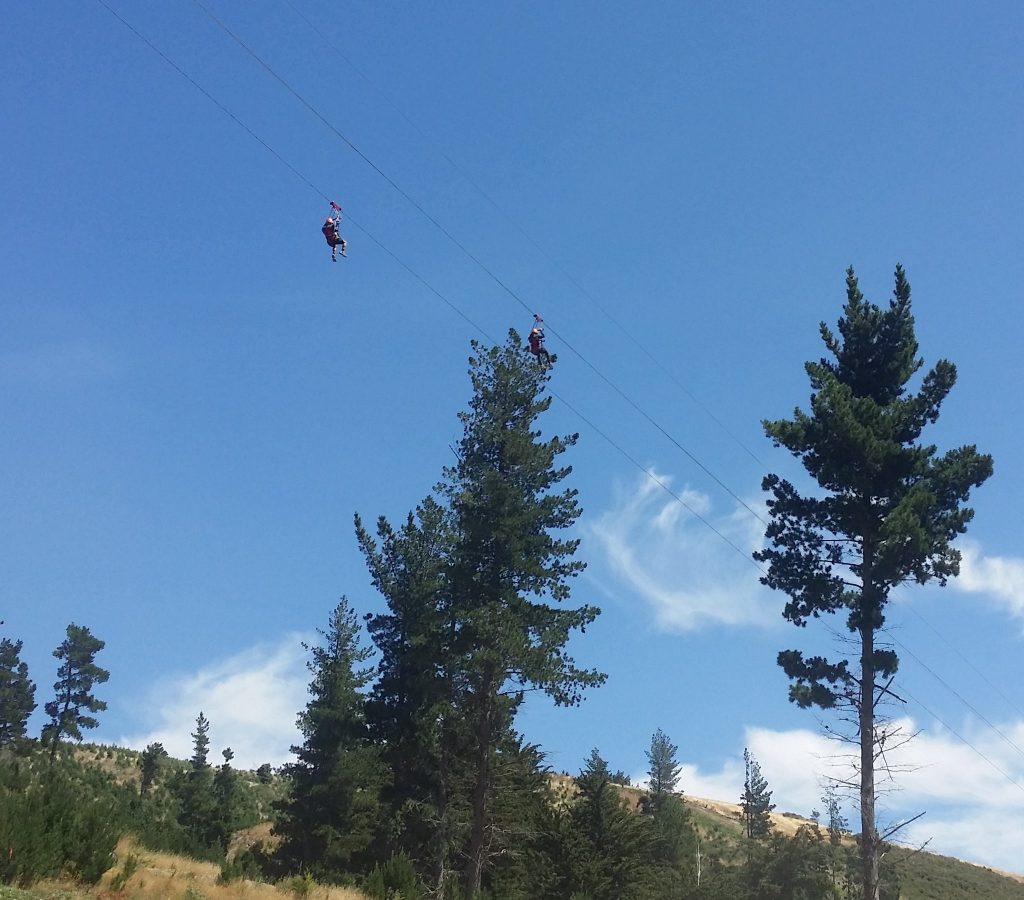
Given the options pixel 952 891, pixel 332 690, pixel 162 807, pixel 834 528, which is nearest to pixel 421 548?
pixel 332 690

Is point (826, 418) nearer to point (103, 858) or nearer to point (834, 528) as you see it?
point (834, 528)

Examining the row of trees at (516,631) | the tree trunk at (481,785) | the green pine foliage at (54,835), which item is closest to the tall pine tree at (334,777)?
the row of trees at (516,631)

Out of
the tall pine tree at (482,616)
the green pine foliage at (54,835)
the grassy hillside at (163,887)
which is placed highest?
the tall pine tree at (482,616)

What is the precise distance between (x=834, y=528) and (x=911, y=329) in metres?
6.88

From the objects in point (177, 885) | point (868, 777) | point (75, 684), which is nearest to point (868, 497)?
point (868, 777)

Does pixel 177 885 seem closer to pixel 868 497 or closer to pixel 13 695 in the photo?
pixel 868 497

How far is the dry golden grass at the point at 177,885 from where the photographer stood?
1888cm

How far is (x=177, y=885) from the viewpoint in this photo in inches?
814

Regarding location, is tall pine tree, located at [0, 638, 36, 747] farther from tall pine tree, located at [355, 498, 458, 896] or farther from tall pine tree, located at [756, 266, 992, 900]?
tall pine tree, located at [756, 266, 992, 900]

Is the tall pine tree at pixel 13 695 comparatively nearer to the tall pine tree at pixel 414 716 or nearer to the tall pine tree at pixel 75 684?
the tall pine tree at pixel 75 684

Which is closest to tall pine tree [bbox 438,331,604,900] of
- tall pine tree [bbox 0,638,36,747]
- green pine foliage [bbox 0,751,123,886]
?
green pine foliage [bbox 0,751,123,886]

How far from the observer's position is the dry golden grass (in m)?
18.9

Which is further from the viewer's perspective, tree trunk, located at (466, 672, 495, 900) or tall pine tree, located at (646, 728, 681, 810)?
tall pine tree, located at (646, 728, 681, 810)

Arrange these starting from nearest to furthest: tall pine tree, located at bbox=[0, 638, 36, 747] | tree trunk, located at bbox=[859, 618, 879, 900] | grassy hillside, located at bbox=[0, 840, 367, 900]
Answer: grassy hillside, located at bbox=[0, 840, 367, 900] → tree trunk, located at bbox=[859, 618, 879, 900] → tall pine tree, located at bbox=[0, 638, 36, 747]
